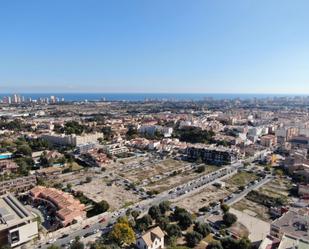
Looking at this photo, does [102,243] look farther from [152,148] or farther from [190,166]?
[152,148]

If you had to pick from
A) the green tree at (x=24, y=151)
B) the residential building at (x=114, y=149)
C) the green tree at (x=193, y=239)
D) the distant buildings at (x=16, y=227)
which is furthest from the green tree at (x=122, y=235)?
the green tree at (x=24, y=151)

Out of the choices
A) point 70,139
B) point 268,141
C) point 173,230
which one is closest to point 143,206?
point 173,230

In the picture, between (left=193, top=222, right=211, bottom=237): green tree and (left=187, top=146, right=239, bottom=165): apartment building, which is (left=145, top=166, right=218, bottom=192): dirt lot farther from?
(left=193, top=222, right=211, bottom=237): green tree

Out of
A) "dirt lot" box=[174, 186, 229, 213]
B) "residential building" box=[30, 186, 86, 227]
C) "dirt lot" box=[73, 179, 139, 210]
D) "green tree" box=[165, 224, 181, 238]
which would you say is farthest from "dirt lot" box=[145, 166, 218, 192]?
"green tree" box=[165, 224, 181, 238]

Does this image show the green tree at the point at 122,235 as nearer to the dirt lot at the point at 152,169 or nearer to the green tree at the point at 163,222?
the green tree at the point at 163,222

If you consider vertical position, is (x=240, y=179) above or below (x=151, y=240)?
below

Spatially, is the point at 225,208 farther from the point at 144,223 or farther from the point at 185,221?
the point at 144,223

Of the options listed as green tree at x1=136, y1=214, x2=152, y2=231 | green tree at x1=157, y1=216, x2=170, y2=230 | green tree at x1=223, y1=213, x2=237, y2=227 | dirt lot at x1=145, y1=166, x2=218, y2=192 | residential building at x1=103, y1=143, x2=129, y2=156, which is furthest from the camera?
residential building at x1=103, y1=143, x2=129, y2=156
